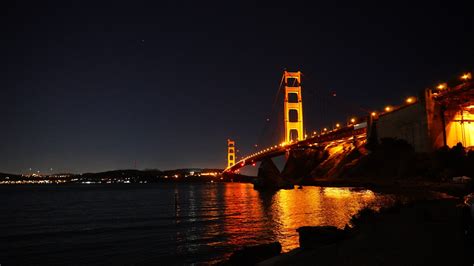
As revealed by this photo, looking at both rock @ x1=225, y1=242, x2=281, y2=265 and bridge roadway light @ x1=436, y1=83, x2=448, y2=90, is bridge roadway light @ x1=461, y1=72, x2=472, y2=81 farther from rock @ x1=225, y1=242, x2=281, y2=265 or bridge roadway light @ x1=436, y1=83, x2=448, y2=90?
rock @ x1=225, y1=242, x2=281, y2=265

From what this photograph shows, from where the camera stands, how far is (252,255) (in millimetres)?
9664

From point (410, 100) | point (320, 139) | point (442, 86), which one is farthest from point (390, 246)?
point (320, 139)

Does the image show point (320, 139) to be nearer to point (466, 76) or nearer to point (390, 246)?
point (466, 76)

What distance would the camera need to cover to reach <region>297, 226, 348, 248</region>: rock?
10.2 metres

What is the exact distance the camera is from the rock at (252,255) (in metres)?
9.45

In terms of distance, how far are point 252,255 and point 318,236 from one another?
76.0 inches

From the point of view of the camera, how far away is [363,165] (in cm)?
6819

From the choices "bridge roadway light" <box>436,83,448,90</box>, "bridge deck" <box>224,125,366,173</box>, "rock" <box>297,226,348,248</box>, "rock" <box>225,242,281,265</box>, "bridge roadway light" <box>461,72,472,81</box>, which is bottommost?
"rock" <box>225,242,281,265</box>

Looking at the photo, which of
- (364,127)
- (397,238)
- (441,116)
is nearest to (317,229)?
(397,238)

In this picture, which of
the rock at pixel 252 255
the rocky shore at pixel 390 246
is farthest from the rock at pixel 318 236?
the rock at pixel 252 255

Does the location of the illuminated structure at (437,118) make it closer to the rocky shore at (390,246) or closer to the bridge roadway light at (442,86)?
the bridge roadway light at (442,86)

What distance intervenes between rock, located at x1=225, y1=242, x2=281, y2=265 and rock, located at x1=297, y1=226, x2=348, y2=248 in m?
0.85

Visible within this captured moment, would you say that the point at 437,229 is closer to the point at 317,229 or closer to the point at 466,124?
the point at 317,229

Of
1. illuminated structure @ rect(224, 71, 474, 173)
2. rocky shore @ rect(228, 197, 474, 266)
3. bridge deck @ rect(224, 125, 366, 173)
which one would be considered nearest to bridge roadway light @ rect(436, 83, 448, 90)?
illuminated structure @ rect(224, 71, 474, 173)
